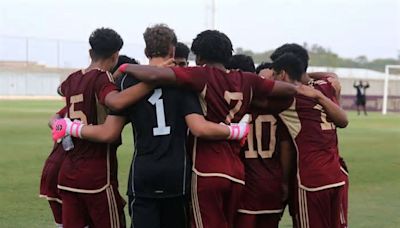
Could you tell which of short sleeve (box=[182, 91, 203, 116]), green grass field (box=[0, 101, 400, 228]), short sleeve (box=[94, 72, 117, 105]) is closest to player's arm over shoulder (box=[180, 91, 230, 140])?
short sleeve (box=[182, 91, 203, 116])

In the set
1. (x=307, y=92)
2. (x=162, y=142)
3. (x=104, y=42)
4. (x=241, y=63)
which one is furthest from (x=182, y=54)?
(x=162, y=142)

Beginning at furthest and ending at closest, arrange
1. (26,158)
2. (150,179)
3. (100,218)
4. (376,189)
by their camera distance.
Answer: (26,158)
(376,189)
(100,218)
(150,179)

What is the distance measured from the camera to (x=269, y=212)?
578 cm

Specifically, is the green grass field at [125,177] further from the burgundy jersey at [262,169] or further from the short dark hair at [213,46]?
the short dark hair at [213,46]

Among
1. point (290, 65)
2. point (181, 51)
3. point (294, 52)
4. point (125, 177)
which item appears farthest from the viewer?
point (125, 177)

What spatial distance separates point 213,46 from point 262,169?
1.19m

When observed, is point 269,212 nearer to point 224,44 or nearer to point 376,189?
point 224,44

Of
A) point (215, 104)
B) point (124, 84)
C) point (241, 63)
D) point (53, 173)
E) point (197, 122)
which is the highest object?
point (241, 63)

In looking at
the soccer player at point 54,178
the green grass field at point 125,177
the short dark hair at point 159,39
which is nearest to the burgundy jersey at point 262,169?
the short dark hair at point 159,39

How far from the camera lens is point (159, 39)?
5.10 metres

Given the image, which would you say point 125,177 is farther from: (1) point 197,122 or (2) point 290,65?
(1) point 197,122

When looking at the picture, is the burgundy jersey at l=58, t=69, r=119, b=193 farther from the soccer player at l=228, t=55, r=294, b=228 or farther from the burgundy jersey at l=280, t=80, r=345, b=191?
the burgundy jersey at l=280, t=80, r=345, b=191

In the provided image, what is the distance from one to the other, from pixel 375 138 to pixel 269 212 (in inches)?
739

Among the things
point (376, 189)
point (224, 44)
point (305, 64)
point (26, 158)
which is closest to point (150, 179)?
point (224, 44)
